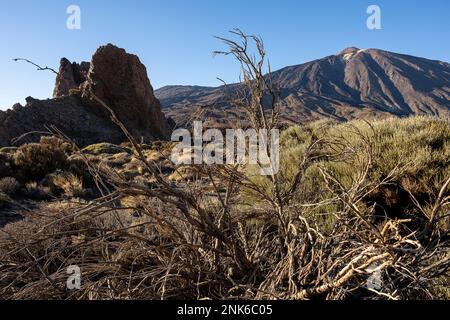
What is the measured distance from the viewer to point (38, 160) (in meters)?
10.0

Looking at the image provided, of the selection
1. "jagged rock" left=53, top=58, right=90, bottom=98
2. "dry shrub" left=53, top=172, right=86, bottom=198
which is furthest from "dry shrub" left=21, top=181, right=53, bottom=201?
"jagged rock" left=53, top=58, right=90, bottom=98

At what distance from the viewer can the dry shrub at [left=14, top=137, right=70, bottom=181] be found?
9.46 meters

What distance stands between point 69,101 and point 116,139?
5.49m

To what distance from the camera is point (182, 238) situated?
2.41 meters

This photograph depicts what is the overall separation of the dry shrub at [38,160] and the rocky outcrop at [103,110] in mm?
17202

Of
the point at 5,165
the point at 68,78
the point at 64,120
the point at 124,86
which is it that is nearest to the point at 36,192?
the point at 5,165

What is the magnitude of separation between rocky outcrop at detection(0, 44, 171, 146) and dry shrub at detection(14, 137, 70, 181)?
17.2 meters

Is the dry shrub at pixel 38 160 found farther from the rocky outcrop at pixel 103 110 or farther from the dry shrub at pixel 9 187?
the rocky outcrop at pixel 103 110

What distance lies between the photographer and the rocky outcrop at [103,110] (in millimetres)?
28406

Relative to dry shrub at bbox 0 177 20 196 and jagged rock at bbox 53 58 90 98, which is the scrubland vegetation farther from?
jagged rock at bbox 53 58 90 98

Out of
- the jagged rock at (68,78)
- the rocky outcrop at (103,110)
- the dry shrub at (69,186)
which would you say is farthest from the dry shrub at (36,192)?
the jagged rock at (68,78)
